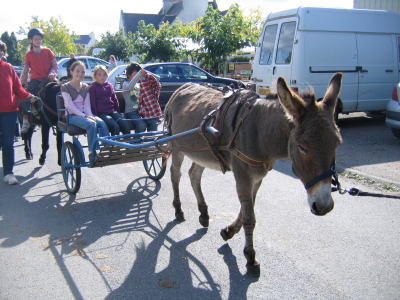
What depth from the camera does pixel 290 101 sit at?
2.91m

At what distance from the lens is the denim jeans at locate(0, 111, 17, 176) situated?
6.41 m

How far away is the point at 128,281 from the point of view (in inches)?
139

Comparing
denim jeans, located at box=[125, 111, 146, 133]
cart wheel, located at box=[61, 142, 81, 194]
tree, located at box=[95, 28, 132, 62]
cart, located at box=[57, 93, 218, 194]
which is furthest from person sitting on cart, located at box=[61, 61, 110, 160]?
tree, located at box=[95, 28, 132, 62]

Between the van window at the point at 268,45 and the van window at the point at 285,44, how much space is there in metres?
0.31

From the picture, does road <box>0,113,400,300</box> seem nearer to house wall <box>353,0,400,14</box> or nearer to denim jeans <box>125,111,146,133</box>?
denim jeans <box>125,111,146,133</box>

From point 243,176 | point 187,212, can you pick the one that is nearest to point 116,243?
point 187,212

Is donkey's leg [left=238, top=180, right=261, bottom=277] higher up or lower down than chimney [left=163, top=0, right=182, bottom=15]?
lower down

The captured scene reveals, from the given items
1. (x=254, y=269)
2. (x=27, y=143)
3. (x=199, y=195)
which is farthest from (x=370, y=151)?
(x=27, y=143)

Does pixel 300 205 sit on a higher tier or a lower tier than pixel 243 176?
lower

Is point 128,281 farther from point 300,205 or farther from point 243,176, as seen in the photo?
point 300,205

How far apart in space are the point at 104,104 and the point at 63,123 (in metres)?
0.72

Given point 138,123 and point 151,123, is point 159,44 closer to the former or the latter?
point 151,123

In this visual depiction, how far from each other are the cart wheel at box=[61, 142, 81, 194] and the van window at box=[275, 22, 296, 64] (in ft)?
20.3

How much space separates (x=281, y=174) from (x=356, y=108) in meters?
4.97
